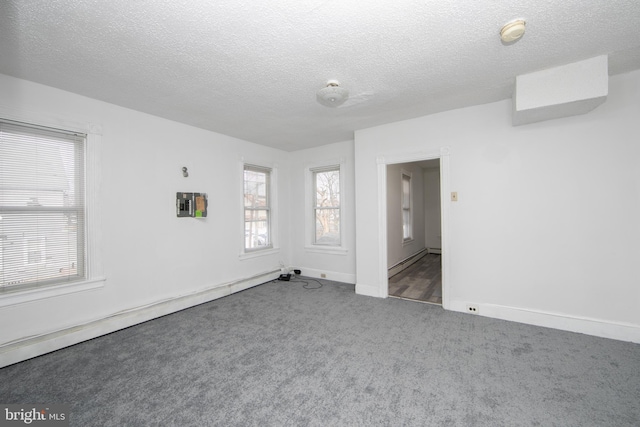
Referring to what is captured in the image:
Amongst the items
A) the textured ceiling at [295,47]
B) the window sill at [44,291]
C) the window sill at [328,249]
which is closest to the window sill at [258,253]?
the window sill at [328,249]

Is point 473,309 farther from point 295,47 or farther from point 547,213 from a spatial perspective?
point 295,47

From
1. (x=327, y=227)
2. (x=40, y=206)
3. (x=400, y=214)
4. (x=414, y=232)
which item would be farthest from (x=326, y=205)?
(x=40, y=206)

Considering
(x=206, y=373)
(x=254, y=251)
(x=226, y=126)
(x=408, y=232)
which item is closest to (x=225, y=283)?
(x=254, y=251)

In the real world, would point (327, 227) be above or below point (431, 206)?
below

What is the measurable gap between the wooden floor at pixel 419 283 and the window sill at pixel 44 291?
12.5 feet

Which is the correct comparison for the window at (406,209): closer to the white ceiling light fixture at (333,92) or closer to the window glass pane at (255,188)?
the window glass pane at (255,188)

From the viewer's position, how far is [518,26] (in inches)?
66.6

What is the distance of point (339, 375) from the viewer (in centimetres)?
199

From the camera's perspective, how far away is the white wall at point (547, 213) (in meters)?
2.44

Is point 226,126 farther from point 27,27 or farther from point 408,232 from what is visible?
point 408,232

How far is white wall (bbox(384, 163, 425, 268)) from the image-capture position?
Result: 4.90 meters

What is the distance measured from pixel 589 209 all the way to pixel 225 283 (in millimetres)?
4723

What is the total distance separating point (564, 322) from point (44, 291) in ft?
17.4

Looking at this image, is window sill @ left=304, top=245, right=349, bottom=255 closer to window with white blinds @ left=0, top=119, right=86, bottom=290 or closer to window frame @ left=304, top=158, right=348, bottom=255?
window frame @ left=304, top=158, right=348, bottom=255
